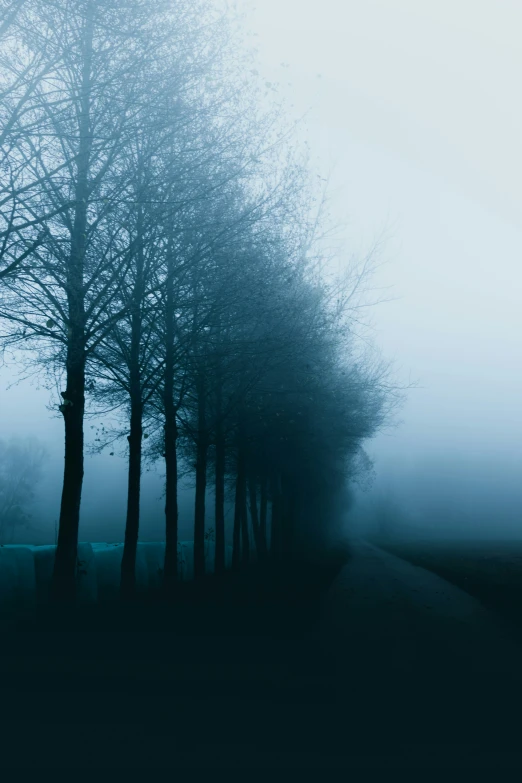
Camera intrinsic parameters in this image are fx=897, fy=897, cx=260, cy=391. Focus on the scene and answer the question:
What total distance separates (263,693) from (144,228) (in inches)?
339

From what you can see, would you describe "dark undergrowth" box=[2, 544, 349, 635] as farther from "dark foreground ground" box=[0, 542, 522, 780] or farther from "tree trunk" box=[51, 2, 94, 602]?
"tree trunk" box=[51, 2, 94, 602]

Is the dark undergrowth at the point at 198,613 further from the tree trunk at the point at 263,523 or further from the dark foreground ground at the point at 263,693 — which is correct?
the tree trunk at the point at 263,523

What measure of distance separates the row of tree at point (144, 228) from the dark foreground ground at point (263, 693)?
4.03m

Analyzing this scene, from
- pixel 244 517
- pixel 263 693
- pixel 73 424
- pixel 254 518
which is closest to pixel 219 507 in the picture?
pixel 244 517

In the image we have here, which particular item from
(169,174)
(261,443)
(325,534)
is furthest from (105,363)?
(325,534)

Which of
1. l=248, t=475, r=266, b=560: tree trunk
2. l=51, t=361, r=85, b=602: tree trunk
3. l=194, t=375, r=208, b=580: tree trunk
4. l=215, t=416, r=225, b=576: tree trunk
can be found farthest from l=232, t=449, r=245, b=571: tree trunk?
l=51, t=361, r=85, b=602: tree trunk

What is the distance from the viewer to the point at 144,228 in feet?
49.0

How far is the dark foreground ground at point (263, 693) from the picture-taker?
6.44 meters

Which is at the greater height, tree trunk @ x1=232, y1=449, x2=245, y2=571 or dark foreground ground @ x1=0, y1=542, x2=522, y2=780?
tree trunk @ x1=232, y1=449, x2=245, y2=571

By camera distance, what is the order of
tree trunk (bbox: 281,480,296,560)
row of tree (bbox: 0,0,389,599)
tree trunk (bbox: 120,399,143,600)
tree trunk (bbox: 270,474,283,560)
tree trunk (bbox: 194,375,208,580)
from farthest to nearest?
tree trunk (bbox: 281,480,296,560), tree trunk (bbox: 270,474,283,560), tree trunk (bbox: 194,375,208,580), tree trunk (bbox: 120,399,143,600), row of tree (bbox: 0,0,389,599)

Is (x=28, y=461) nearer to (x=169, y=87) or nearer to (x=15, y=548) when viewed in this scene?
(x=15, y=548)

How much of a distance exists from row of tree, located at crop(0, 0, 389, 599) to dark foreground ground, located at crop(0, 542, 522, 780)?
13.2 feet

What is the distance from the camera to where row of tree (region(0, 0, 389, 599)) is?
12023 millimetres

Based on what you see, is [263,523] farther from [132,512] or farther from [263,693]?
[263,693]
